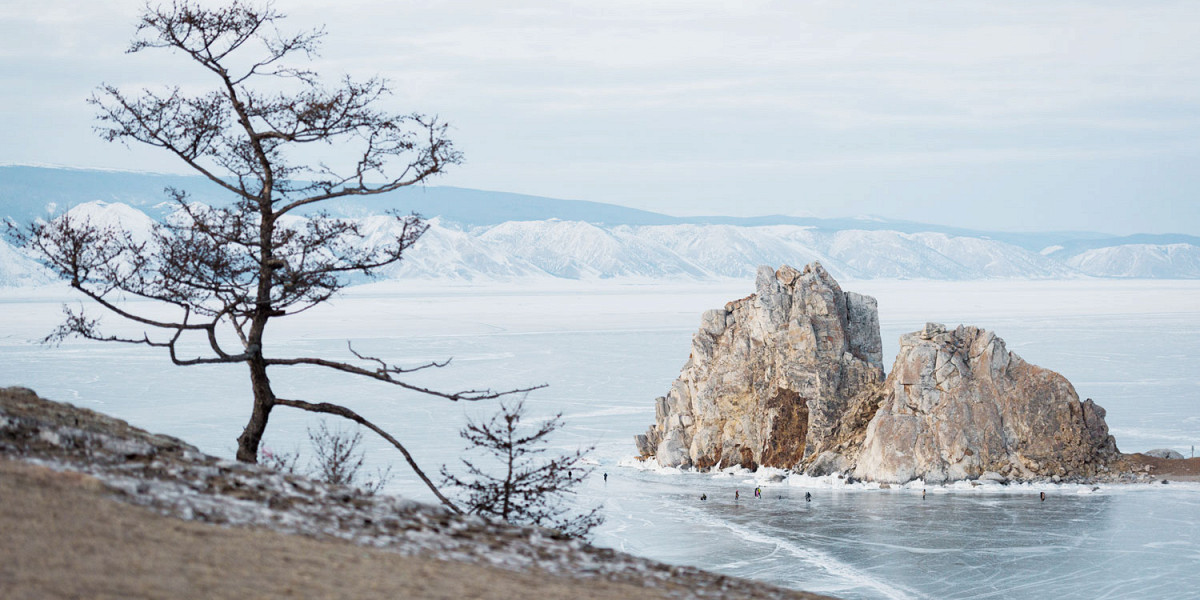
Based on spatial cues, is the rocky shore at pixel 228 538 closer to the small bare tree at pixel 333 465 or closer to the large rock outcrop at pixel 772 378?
the small bare tree at pixel 333 465

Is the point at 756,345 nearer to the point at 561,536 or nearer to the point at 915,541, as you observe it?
the point at 915,541

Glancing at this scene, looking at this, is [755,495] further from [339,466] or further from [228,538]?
[228,538]

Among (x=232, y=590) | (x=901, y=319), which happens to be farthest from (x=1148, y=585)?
(x=901, y=319)

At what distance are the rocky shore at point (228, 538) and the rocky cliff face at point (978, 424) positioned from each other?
159 feet

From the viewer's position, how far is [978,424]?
56.8 metres

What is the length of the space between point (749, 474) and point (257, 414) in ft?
163

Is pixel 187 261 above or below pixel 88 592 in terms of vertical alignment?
above

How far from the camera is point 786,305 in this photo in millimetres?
64812

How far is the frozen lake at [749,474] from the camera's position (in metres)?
35.8

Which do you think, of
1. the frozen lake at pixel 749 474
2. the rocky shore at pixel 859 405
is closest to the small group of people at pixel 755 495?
the frozen lake at pixel 749 474

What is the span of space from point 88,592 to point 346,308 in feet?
613

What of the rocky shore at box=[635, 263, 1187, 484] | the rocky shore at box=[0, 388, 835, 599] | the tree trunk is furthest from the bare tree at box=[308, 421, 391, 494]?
the rocky shore at box=[635, 263, 1187, 484]

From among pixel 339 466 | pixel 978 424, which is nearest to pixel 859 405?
pixel 978 424

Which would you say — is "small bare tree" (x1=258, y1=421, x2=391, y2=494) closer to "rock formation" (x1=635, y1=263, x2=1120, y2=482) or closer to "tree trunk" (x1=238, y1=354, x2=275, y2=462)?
"tree trunk" (x1=238, y1=354, x2=275, y2=462)
